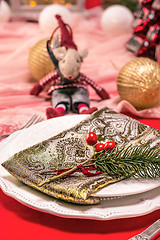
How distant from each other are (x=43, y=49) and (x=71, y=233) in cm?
83

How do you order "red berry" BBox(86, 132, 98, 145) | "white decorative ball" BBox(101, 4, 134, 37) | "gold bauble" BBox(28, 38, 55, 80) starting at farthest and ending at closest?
1. "white decorative ball" BBox(101, 4, 134, 37)
2. "gold bauble" BBox(28, 38, 55, 80)
3. "red berry" BBox(86, 132, 98, 145)

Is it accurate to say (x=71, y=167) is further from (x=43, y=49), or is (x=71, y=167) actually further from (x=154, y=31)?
(x=154, y=31)

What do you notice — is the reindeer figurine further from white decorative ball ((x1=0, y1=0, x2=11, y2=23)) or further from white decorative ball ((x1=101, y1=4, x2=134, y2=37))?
white decorative ball ((x1=0, y1=0, x2=11, y2=23))

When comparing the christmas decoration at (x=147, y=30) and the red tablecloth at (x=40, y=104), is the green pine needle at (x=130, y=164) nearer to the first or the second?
the red tablecloth at (x=40, y=104)

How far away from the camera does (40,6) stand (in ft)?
6.84

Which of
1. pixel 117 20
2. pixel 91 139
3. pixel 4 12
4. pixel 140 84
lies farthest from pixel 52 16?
pixel 91 139

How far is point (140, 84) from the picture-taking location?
36.4 inches

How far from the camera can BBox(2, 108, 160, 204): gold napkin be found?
0.46m

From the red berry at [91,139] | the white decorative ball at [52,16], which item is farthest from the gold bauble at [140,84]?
the white decorative ball at [52,16]

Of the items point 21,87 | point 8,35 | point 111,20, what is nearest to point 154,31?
point 111,20

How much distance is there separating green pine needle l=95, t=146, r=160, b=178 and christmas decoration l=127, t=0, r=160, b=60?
3.13 feet

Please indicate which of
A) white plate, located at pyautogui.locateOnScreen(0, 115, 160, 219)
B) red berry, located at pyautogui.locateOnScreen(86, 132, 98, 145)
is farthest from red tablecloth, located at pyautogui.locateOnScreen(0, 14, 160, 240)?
red berry, located at pyautogui.locateOnScreen(86, 132, 98, 145)

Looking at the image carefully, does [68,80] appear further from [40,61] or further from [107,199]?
[107,199]

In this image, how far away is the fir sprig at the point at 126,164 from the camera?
0.50 m
